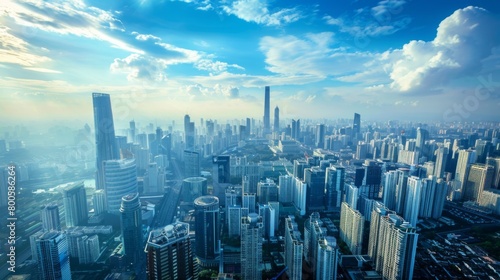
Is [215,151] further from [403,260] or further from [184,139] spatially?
[403,260]

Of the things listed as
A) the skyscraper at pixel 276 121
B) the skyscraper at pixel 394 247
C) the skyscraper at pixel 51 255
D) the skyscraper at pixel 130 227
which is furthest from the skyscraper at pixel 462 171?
the skyscraper at pixel 51 255

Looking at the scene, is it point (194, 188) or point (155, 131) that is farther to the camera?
point (155, 131)

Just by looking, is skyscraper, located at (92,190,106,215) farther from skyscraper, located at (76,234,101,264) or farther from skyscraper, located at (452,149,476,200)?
skyscraper, located at (452,149,476,200)

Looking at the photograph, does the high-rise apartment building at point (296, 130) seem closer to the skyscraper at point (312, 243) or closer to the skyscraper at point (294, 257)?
the skyscraper at point (312, 243)

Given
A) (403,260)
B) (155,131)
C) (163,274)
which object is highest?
(155,131)

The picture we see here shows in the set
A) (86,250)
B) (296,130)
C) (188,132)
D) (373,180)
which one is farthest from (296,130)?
(86,250)

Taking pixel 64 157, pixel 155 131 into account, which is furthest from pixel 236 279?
pixel 155 131
